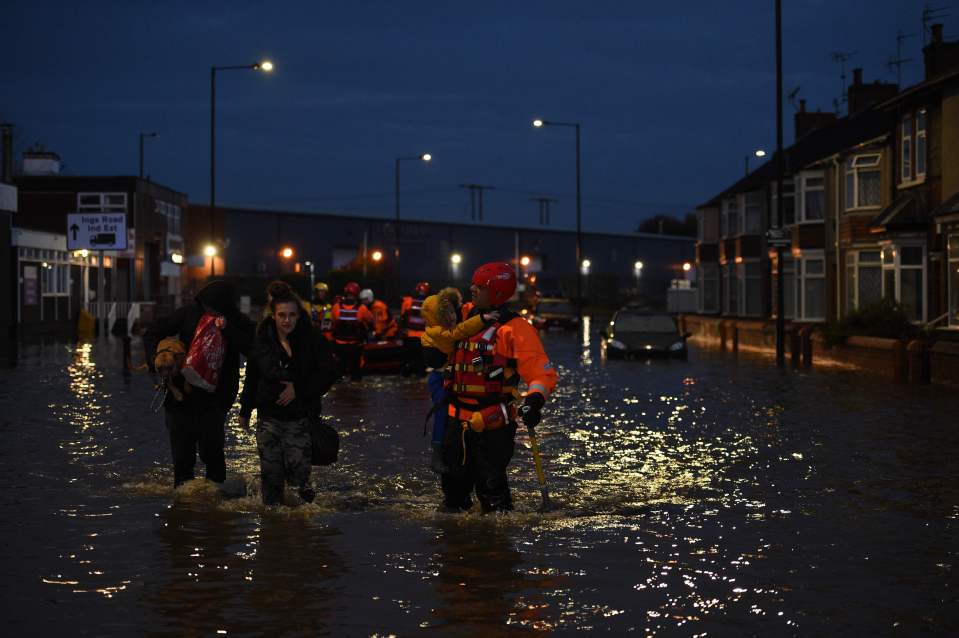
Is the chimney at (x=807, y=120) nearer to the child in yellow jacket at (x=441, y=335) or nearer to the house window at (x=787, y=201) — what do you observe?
the house window at (x=787, y=201)

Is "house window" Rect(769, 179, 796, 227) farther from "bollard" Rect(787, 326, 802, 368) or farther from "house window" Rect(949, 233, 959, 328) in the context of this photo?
"house window" Rect(949, 233, 959, 328)

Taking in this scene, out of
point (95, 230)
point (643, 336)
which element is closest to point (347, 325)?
point (643, 336)

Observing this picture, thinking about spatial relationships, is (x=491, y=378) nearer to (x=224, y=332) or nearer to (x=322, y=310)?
(x=224, y=332)

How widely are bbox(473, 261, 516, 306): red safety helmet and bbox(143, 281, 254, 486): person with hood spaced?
187 cm

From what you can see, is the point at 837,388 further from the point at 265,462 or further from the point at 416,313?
the point at 265,462

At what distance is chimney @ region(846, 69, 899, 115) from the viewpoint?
179ft

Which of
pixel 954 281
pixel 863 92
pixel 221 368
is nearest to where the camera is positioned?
pixel 221 368

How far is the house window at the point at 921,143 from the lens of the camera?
1370 inches

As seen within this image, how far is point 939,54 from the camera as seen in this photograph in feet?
123

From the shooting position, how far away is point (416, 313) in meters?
24.9

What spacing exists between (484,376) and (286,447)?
1480mm

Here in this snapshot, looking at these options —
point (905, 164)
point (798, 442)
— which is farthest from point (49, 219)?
point (798, 442)

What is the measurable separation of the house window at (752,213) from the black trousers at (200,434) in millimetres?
50696

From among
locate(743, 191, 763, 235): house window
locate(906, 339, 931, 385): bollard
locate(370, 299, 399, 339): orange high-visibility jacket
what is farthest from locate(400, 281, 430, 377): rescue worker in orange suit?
locate(743, 191, 763, 235): house window
